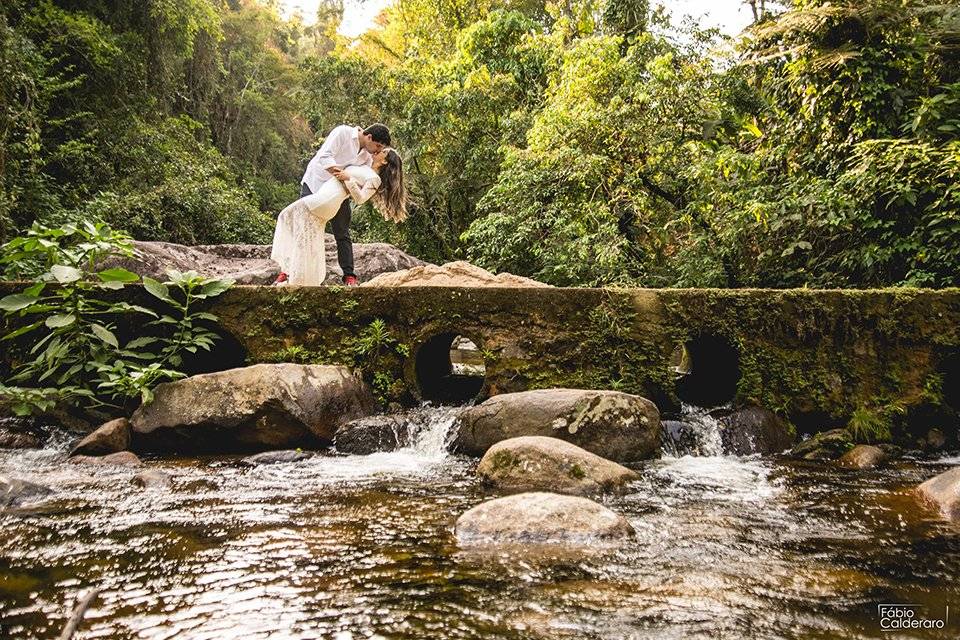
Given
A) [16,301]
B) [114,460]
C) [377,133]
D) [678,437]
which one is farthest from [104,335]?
[678,437]

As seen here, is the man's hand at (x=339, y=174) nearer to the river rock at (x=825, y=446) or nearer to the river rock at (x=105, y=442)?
the river rock at (x=105, y=442)

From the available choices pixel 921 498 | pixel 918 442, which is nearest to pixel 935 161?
pixel 918 442

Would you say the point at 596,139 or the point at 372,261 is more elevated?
the point at 596,139

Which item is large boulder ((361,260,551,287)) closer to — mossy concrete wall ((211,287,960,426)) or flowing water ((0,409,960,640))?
mossy concrete wall ((211,287,960,426))

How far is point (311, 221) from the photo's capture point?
802 centimetres

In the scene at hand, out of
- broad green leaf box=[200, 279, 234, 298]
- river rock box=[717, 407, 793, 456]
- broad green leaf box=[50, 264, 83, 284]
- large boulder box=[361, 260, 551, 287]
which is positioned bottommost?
river rock box=[717, 407, 793, 456]

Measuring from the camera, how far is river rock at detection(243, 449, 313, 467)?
5984 mm

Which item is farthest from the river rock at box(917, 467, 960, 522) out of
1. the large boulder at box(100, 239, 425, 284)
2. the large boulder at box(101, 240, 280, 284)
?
the large boulder at box(101, 240, 280, 284)

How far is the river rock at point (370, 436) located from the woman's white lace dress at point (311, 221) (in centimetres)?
239

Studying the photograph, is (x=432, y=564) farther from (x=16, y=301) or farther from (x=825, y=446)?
(x=16, y=301)

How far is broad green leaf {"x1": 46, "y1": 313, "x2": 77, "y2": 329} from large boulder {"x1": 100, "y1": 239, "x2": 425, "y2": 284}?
300cm

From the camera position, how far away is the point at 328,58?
19922 millimetres

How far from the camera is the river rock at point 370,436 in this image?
647cm

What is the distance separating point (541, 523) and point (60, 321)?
5640 mm
